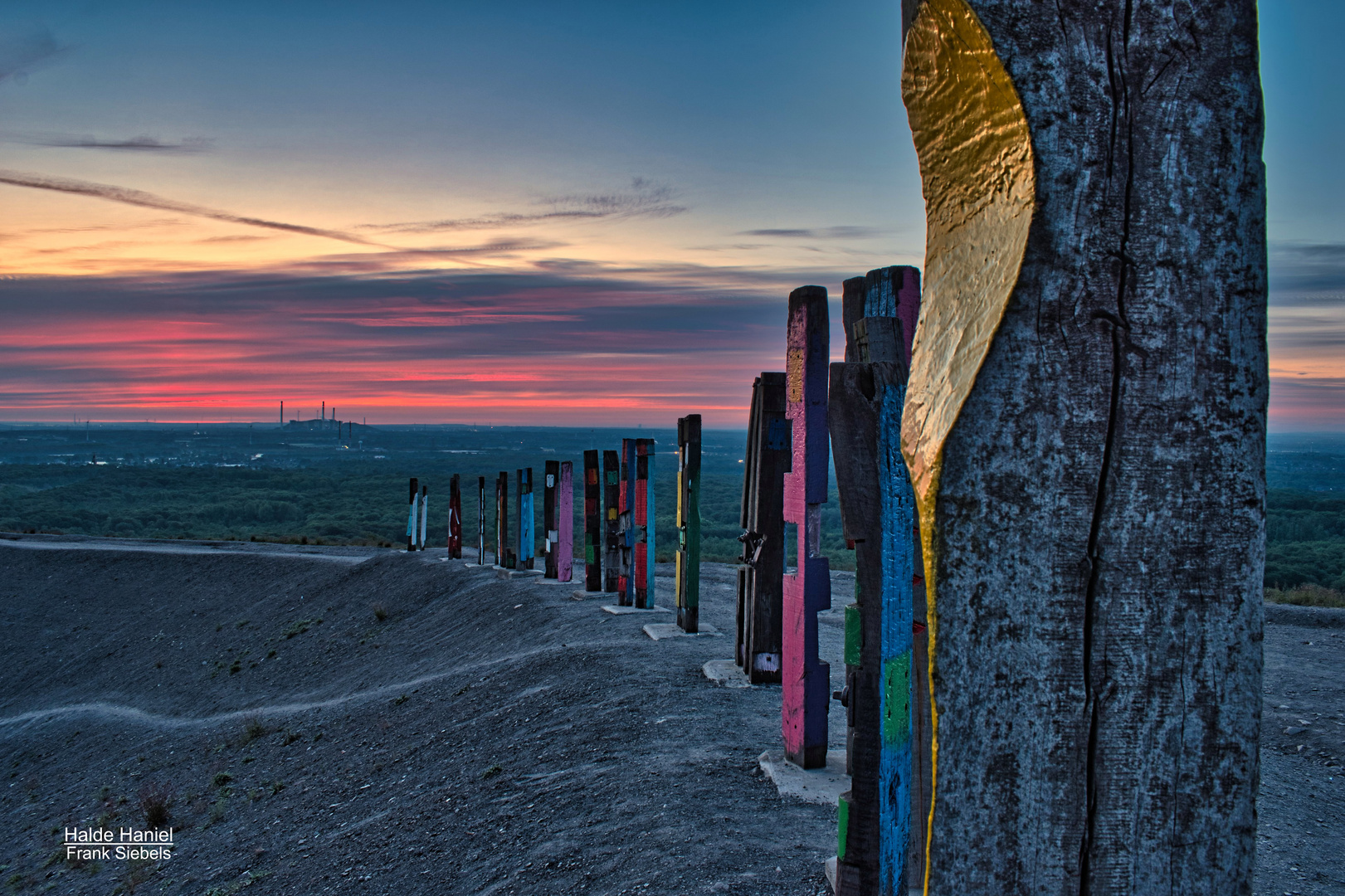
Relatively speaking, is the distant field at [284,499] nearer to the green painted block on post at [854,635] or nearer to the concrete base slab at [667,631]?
the concrete base slab at [667,631]

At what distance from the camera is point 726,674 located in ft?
23.5

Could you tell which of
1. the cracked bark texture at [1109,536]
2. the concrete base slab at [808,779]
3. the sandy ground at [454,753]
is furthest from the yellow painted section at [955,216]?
the concrete base slab at [808,779]

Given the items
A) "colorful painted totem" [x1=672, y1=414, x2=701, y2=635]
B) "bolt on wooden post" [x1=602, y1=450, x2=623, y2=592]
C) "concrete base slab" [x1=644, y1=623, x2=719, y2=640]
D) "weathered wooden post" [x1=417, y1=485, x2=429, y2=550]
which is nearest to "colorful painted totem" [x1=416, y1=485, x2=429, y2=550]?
"weathered wooden post" [x1=417, y1=485, x2=429, y2=550]

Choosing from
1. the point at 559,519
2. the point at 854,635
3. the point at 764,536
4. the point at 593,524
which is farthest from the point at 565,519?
the point at 854,635

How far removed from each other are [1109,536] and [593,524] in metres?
10.5

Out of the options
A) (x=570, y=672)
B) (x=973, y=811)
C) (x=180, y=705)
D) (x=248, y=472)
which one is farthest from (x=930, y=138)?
(x=248, y=472)

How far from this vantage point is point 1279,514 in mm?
40719

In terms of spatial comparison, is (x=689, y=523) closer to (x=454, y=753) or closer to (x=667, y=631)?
(x=667, y=631)

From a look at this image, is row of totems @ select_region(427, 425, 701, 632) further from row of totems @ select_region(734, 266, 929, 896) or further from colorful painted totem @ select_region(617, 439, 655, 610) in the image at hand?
row of totems @ select_region(734, 266, 929, 896)

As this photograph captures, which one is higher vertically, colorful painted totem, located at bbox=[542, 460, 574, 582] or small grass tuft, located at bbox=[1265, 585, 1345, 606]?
colorful painted totem, located at bbox=[542, 460, 574, 582]

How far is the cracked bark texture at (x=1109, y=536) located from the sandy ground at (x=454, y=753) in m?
2.79

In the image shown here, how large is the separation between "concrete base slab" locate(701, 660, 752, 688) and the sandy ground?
0.12m

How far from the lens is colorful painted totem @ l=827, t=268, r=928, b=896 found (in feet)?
10.8

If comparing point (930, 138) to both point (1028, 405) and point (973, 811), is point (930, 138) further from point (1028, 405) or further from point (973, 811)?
point (973, 811)
